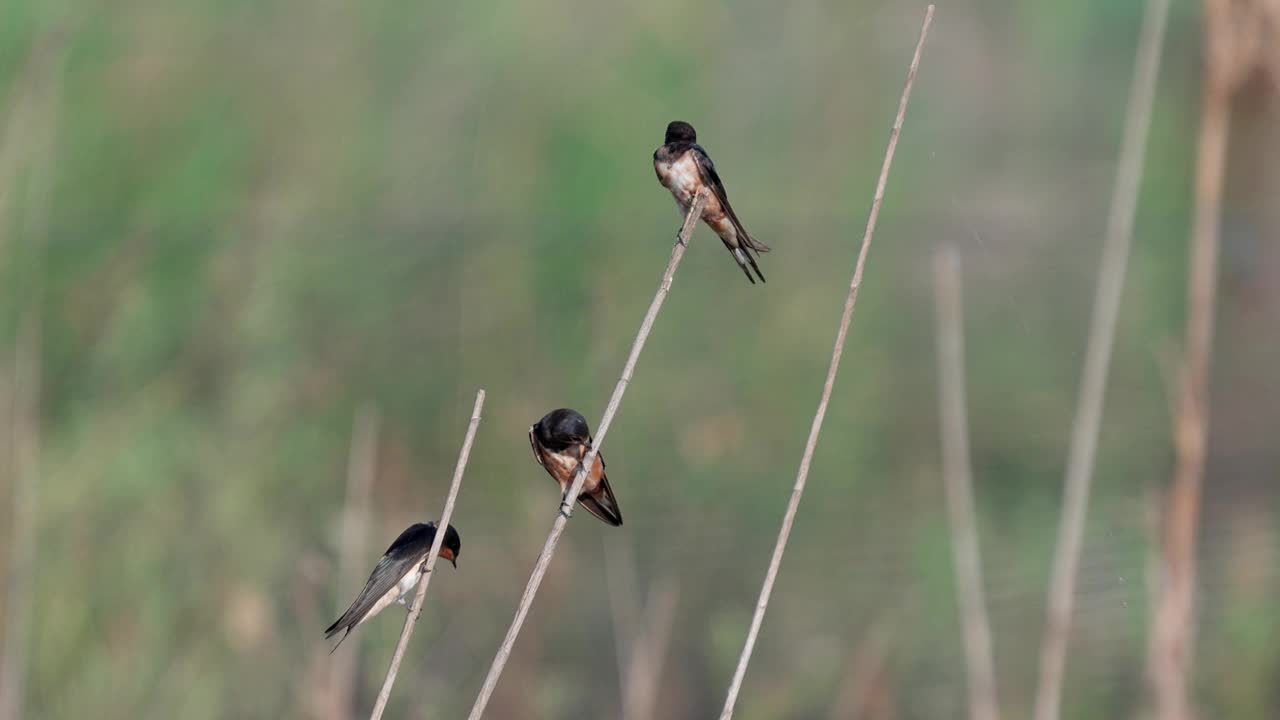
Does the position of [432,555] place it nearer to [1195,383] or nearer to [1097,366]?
[1097,366]

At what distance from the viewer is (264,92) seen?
7.55m

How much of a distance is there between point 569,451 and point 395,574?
41cm

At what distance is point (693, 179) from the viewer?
284 centimetres

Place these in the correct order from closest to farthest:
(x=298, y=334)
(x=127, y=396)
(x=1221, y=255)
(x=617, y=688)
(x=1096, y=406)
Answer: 1. (x=1096, y=406)
2. (x=617, y=688)
3. (x=127, y=396)
4. (x=298, y=334)
5. (x=1221, y=255)

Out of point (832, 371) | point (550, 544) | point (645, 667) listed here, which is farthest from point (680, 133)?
point (645, 667)

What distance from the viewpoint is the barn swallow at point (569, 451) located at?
2.62 meters

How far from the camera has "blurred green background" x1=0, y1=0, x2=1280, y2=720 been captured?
237 inches

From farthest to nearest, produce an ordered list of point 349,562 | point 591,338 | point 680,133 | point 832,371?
point 591,338 < point 349,562 < point 680,133 < point 832,371

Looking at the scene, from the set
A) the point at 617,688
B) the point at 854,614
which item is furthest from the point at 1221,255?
the point at 617,688

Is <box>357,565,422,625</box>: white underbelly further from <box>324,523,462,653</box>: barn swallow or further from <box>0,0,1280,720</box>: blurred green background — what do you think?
<box>0,0,1280,720</box>: blurred green background

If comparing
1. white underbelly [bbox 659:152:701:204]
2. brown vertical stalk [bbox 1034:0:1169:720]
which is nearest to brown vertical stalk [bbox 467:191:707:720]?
white underbelly [bbox 659:152:701:204]

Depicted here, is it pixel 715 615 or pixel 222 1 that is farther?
pixel 222 1

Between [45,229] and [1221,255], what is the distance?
599 cm

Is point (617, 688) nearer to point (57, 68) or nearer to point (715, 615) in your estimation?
point (715, 615)
